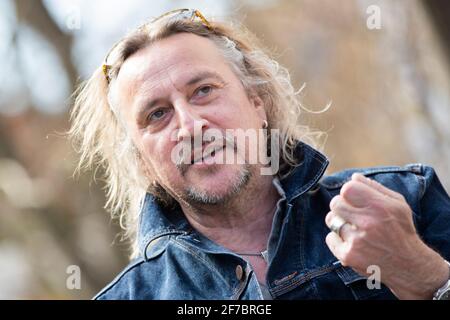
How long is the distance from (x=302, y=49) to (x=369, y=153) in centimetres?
207

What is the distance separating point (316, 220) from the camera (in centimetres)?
252

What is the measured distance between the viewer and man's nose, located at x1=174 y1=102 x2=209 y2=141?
245 cm

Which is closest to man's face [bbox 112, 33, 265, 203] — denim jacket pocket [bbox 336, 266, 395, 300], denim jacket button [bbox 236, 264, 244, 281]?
denim jacket button [bbox 236, 264, 244, 281]

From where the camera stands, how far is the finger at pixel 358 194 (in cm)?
182

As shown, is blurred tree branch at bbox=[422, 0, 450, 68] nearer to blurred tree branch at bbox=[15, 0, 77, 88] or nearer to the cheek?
the cheek

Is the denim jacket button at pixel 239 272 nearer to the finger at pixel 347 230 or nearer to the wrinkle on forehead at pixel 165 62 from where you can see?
the finger at pixel 347 230

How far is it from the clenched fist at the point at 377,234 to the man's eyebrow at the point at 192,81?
92 cm

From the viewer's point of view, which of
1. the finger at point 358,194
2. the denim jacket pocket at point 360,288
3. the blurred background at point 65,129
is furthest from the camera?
the blurred background at point 65,129

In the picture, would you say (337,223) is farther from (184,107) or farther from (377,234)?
(184,107)

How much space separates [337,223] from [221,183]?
665 millimetres

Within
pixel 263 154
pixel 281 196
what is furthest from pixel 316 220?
pixel 263 154

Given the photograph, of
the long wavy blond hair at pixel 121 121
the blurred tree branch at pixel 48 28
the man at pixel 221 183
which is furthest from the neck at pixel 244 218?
the blurred tree branch at pixel 48 28

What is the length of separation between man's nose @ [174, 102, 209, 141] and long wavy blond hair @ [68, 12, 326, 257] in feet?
1.23
